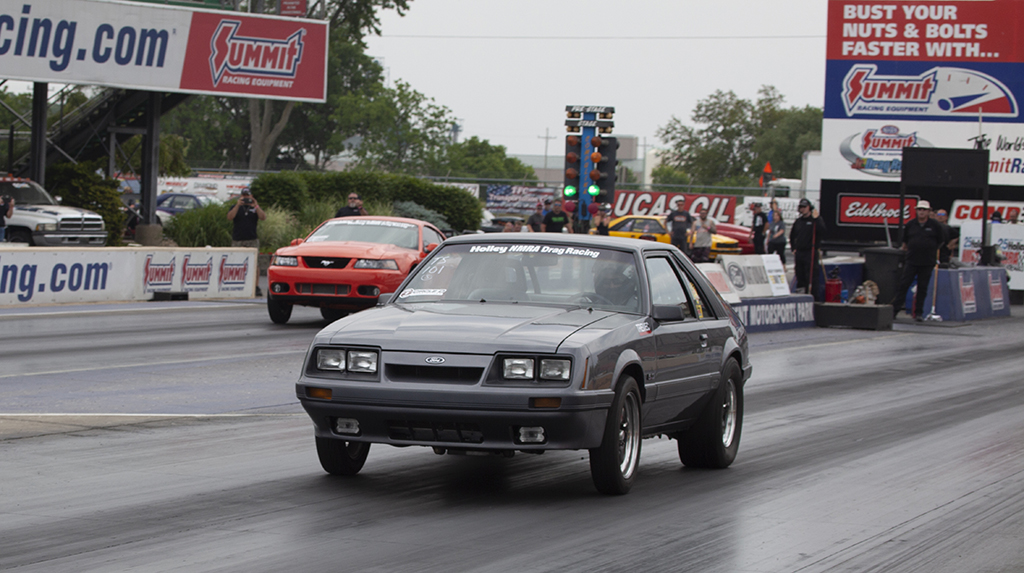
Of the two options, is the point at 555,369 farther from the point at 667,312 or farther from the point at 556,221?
the point at 556,221

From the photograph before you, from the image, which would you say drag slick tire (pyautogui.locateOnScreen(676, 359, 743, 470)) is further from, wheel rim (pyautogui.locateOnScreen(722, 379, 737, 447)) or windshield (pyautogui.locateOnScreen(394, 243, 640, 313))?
windshield (pyautogui.locateOnScreen(394, 243, 640, 313))

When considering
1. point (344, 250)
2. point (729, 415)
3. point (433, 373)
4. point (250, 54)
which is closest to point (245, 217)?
point (344, 250)

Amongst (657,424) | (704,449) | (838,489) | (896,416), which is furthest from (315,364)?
(896,416)

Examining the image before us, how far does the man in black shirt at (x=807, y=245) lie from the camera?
79.5 feet

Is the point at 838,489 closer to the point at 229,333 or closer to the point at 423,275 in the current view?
the point at 423,275

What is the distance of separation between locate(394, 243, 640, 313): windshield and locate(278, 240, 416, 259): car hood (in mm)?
9723

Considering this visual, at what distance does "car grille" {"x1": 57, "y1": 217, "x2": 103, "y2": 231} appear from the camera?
28844mm

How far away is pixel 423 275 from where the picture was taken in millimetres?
7641

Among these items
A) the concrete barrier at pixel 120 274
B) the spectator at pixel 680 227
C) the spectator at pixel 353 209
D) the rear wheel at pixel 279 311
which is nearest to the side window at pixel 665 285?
the rear wheel at pixel 279 311

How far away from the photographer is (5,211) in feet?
87.4

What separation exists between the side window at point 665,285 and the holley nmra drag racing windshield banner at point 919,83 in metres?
31.0

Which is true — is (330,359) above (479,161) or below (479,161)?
below

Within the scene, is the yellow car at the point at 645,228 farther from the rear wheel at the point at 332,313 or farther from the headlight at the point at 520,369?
the headlight at the point at 520,369

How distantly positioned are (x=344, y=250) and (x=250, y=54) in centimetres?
1868
